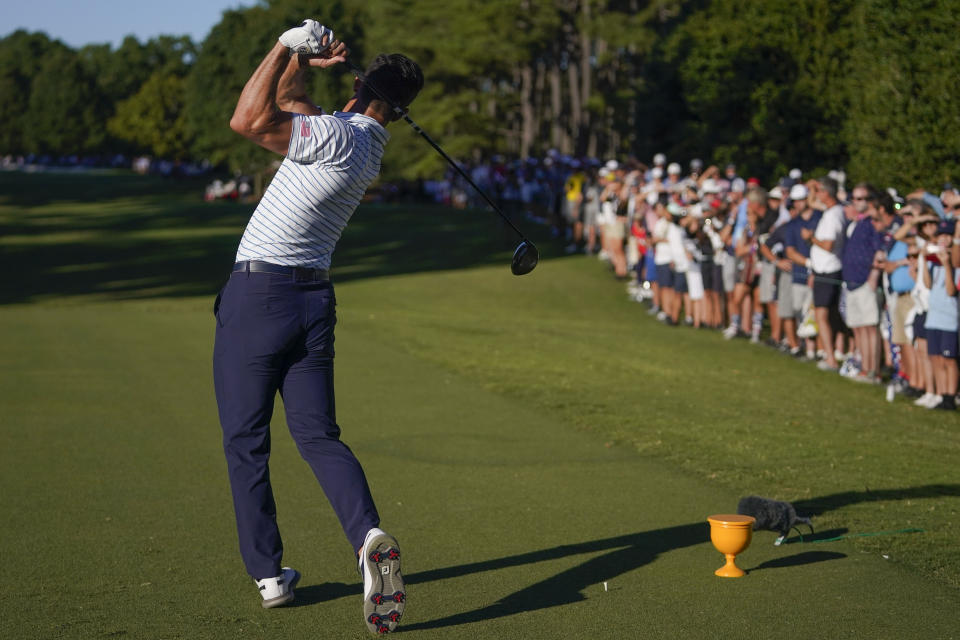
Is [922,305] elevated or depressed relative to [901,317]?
elevated

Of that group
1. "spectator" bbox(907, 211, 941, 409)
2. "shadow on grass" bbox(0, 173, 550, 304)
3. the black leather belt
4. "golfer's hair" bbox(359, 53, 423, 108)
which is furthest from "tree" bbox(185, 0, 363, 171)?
the black leather belt

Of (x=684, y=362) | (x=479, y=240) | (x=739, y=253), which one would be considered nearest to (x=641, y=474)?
(x=684, y=362)

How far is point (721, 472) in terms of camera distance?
30.5ft

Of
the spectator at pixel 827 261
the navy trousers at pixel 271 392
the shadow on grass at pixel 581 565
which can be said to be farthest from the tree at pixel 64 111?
the navy trousers at pixel 271 392

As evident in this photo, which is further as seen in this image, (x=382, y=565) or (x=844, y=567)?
(x=844, y=567)

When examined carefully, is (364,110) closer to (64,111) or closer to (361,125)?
(361,125)

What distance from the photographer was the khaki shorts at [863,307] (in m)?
15.3

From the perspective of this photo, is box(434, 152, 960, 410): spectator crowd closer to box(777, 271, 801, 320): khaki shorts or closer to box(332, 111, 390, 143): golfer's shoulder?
box(777, 271, 801, 320): khaki shorts

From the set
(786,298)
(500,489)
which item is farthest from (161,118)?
(500,489)

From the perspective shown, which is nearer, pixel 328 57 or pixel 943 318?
pixel 328 57

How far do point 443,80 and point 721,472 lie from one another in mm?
59382

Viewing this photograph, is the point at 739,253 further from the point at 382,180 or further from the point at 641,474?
the point at 382,180

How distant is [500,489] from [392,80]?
3651mm

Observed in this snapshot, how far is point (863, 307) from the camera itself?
15.4m
